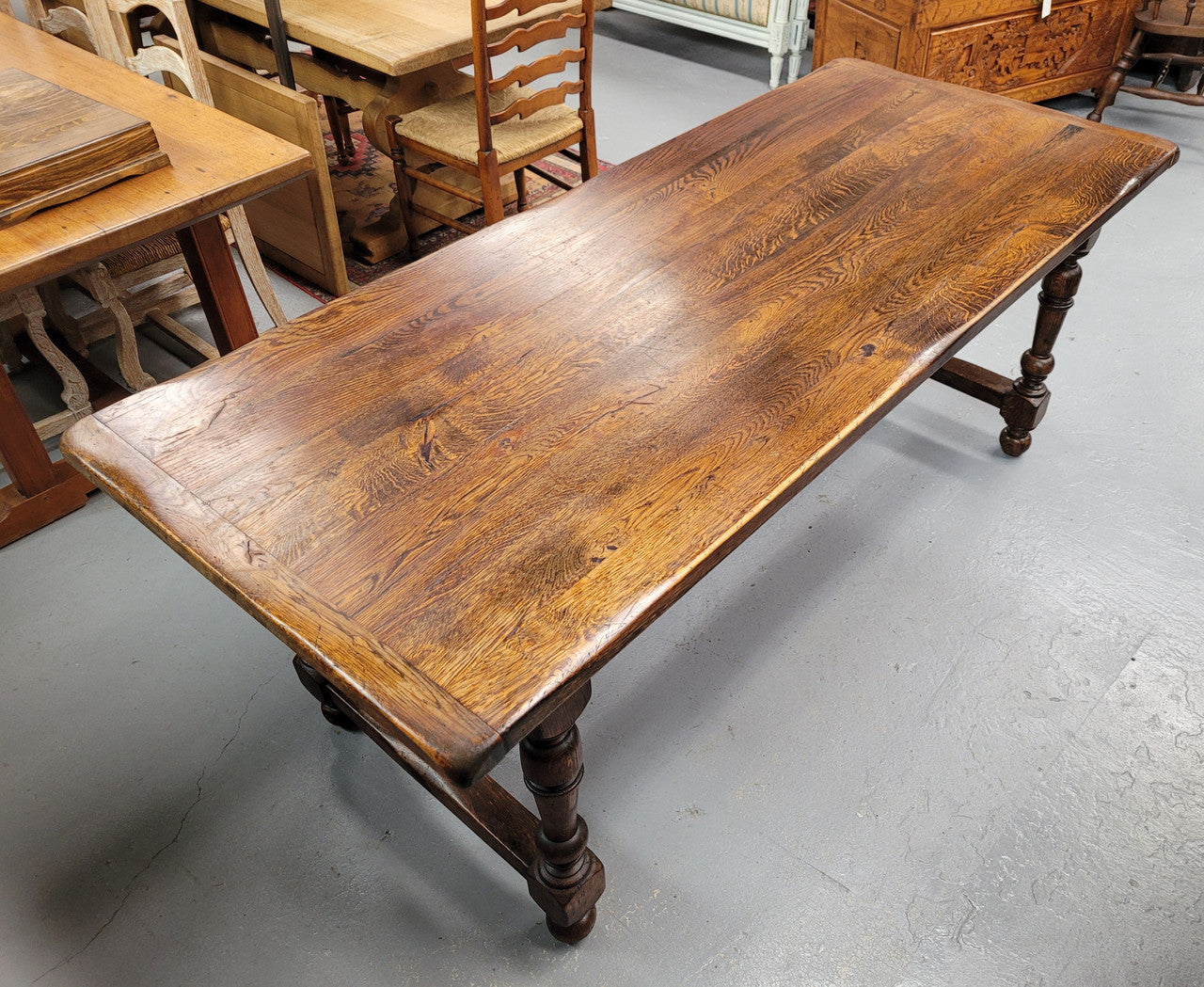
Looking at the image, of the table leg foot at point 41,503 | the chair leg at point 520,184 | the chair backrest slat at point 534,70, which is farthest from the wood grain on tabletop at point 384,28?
the table leg foot at point 41,503

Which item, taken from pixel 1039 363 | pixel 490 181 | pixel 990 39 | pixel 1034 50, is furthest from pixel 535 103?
pixel 1034 50

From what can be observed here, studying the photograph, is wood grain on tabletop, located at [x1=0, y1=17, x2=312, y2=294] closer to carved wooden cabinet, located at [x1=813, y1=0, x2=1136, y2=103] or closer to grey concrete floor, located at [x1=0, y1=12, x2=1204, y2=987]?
grey concrete floor, located at [x1=0, y1=12, x2=1204, y2=987]

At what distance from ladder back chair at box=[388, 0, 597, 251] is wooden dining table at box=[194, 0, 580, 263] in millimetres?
82

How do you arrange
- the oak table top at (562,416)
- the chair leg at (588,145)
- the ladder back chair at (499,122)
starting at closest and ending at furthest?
the oak table top at (562,416)
the ladder back chair at (499,122)
the chair leg at (588,145)

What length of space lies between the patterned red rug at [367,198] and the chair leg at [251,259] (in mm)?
408

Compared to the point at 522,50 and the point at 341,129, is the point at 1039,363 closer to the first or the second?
the point at 522,50

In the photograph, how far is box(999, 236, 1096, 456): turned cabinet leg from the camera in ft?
6.79

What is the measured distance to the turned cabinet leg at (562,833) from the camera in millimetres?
1169

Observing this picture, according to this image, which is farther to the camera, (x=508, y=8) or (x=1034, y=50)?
(x=1034, y=50)

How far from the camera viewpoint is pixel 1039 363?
217cm

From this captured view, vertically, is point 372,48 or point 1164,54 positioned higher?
point 372,48

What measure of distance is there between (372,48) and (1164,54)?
2906mm

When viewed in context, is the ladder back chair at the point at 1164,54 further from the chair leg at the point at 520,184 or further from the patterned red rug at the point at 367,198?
the chair leg at the point at 520,184

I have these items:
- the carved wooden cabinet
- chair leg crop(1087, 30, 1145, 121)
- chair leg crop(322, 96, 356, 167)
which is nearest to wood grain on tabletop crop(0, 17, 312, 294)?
chair leg crop(322, 96, 356, 167)
